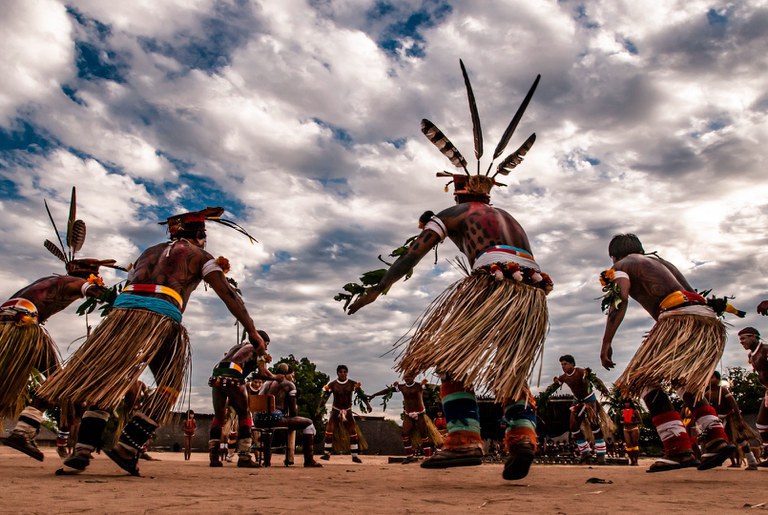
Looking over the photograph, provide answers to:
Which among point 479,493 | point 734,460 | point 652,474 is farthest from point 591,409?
point 479,493

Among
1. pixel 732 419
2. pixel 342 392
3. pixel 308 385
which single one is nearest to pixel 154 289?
pixel 732 419

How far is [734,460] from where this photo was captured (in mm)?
9828

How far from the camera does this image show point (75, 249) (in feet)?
21.0

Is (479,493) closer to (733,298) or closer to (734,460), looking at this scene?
(733,298)

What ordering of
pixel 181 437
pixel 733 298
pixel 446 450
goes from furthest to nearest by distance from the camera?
pixel 181 437, pixel 733 298, pixel 446 450

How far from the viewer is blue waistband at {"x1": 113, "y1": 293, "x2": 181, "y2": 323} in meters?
4.36

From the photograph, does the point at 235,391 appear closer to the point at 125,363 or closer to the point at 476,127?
the point at 125,363

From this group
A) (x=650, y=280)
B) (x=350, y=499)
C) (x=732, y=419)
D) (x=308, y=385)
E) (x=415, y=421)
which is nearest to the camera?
(x=350, y=499)

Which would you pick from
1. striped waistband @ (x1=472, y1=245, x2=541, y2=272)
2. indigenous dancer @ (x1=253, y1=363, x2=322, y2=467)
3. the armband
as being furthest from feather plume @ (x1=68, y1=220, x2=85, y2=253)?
striped waistband @ (x1=472, y1=245, x2=541, y2=272)

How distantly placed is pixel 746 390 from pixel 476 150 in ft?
95.3

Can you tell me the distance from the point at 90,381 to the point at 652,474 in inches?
172

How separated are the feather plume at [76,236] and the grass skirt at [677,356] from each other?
5.17 m

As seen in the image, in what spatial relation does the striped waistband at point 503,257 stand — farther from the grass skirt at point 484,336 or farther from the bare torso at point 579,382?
the bare torso at point 579,382

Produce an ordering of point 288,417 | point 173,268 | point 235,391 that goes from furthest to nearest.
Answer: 1. point 288,417
2. point 235,391
3. point 173,268
